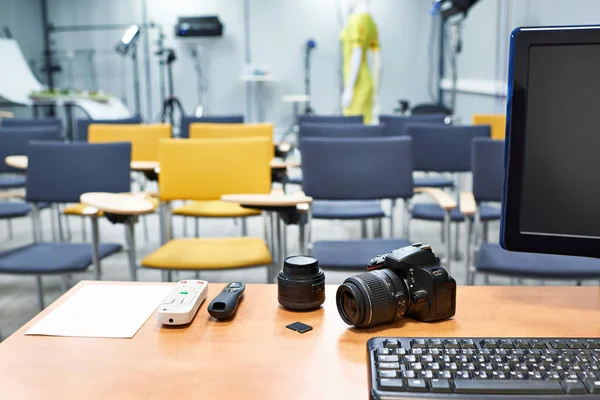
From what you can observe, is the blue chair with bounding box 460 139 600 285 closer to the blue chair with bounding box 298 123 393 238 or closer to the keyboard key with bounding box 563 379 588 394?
the blue chair with bounding box 298 123 393 238

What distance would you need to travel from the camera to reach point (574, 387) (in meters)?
0.72

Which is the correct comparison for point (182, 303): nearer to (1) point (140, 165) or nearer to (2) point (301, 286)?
(2) point (301, 286)

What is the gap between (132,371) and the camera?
83 centimetres

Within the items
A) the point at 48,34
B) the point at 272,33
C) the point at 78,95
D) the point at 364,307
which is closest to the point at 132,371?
the point at 364,307

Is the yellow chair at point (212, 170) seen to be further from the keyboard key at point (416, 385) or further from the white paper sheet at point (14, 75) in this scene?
the white paper sheet at point (14, 75)

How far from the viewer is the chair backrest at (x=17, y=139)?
3682 mm

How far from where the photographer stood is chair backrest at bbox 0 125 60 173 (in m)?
3.68

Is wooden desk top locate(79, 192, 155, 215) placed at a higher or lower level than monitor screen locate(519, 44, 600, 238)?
lower

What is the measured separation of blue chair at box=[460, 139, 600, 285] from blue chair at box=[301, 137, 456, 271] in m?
0.16

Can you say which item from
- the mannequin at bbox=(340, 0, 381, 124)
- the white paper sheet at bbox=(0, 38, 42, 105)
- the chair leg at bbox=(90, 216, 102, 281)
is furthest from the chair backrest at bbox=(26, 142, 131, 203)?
the white paper sheet at bbox=(0, 38, 42, 105)

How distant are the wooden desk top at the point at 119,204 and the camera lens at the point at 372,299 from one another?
3.85 feet

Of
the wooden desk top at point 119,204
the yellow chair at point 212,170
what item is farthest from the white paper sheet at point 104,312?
the yellow chair at point 212,170

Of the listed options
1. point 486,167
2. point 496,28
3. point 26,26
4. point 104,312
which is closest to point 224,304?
point 104,312

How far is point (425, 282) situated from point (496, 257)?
1.33 m
